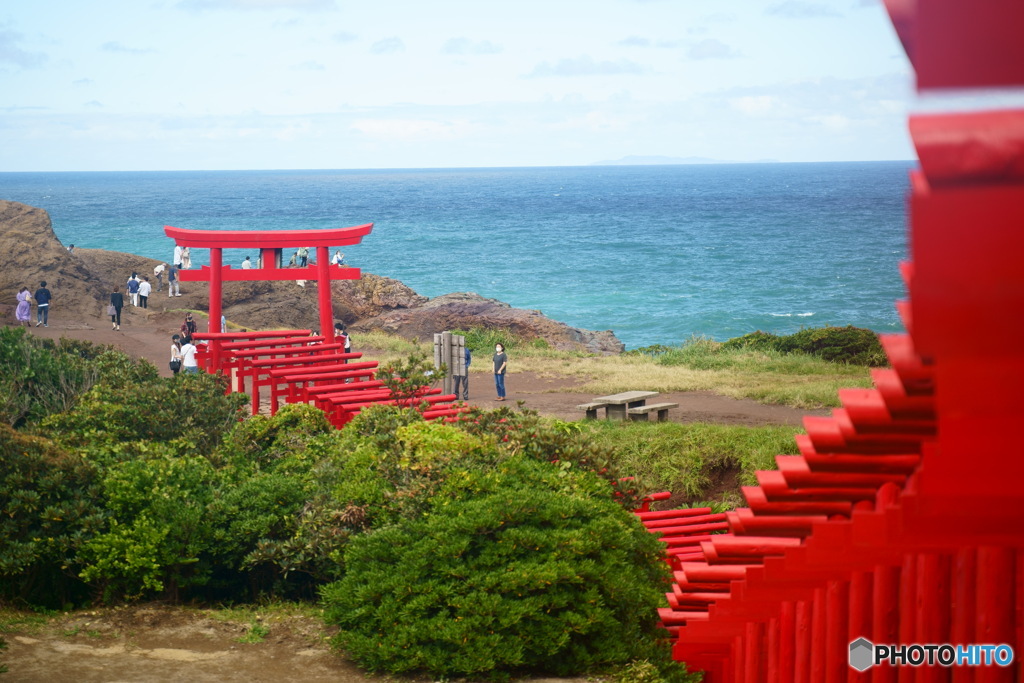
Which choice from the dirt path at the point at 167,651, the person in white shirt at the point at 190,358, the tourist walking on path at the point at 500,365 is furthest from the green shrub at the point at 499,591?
the tourist walking on path at the point at 500,365

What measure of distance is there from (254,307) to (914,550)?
37078mm

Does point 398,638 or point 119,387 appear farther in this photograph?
point 119,387

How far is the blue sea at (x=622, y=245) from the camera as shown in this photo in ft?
190

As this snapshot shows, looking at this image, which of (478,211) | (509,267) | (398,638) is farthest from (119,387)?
(478,211)

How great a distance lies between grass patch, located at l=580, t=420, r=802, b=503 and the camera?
14.1m

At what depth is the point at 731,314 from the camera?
5612 centimetres

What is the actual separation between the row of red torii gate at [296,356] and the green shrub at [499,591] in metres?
4.16

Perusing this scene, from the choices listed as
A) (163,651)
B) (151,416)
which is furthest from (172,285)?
(163,651)

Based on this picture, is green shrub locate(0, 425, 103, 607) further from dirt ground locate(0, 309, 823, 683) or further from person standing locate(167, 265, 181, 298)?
person standing locate(167, 265, 181, 298)

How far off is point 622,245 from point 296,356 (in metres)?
76.1

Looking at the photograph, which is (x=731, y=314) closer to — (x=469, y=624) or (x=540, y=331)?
(x=540, y=331)

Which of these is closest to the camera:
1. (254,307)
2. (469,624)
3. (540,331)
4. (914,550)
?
(914,550)

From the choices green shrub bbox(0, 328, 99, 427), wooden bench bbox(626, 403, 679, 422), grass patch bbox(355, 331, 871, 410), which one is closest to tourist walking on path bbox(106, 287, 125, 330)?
grass patch bbox(355, 331, 871, 410)

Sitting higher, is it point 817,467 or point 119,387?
point 817,467
